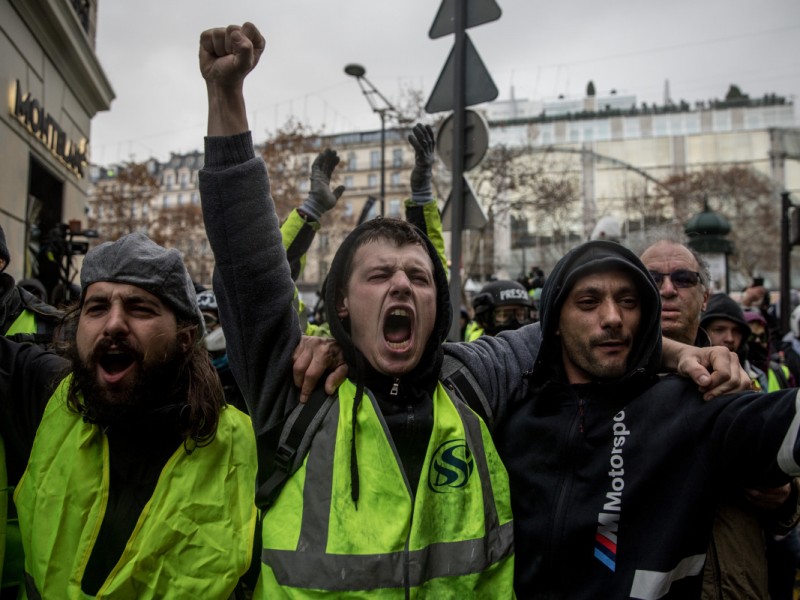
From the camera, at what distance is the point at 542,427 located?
1896 mm

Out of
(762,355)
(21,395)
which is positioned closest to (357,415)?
(21,395)

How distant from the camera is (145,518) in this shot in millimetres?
A: 1829

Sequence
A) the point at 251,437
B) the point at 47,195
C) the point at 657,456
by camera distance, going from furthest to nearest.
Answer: the point at 47,195 < the point at 251,437 < the point at 657,456

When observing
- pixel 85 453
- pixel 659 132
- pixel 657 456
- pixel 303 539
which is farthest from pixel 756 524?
pixel 659 132

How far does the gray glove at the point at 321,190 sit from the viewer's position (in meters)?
3.75

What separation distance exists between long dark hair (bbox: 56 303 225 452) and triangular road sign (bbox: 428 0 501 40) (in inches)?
117

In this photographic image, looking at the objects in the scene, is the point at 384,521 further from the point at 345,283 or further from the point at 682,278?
the point at 682,278

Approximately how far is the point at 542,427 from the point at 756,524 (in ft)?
2.29

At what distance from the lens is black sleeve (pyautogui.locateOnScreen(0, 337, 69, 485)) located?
6.91 ft

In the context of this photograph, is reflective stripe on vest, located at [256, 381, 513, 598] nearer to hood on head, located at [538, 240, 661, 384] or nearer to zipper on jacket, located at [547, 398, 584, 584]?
zipper on jacket, located at [547, 398, 584, 584]

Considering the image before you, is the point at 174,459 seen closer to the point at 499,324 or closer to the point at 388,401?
the point at 388,401

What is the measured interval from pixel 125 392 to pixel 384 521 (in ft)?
3.17

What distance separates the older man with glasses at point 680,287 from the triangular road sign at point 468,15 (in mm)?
2030

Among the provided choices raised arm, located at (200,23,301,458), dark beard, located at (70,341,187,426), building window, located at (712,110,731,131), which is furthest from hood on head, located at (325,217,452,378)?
building window, located at (712,110,731,131)
